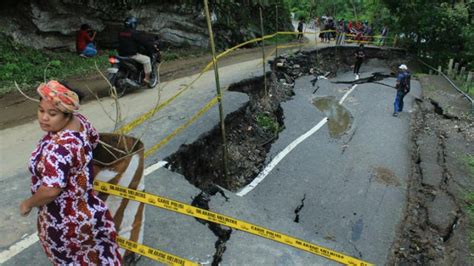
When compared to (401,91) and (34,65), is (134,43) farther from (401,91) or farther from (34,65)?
(401,91)

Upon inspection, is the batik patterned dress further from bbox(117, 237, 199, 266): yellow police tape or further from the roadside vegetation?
the roadside vegetation

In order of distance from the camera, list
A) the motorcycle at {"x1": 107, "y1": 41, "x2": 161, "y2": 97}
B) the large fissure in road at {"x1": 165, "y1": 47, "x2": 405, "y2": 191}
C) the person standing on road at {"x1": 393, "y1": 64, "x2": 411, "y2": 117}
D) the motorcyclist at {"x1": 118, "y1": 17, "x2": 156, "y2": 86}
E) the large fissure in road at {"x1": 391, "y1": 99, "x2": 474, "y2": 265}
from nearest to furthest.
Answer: the large fissure in road at {"x1": 391, "y1": 99, "x2": 474, "y2": 265}, the large fissure in road at {"x1": 165, "y1": 47, "x2": 405, "y2": 191}, the motorcycle at {"x1": 107, "y1": 41, "x2": 161, "y2": 97}, the motorcyclist at {"x1": 118, "y1": 17, "x2": 156, "y2": 86}, the person standing on road at {"x1": 393, "y1": 64, "x2": 411, "y2": 117}

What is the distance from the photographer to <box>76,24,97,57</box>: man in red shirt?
12852 millimetres

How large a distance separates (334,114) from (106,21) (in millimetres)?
8768

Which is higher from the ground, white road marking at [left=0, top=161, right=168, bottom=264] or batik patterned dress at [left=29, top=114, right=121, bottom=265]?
batik patterned dress at [left=29, top=114, right=121, bottom=265]

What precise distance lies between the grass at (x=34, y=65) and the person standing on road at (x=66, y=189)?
24.7 ft

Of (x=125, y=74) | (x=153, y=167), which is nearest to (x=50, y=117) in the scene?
(x=153, y=167)

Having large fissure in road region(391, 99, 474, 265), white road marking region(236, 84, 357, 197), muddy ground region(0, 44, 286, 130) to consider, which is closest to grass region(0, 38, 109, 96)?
muddy ground region(0, 44, 286, 130)

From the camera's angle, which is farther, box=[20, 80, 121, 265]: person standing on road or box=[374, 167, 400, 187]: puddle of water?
box=[374, 167, 400, 187]: puddle of water

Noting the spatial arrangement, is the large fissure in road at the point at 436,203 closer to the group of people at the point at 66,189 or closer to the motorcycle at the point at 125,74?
the group of people at the point at 66,189

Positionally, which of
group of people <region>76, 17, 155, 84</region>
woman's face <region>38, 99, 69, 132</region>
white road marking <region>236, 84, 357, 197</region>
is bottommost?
white road marking <region>236, 84, 357, 197</region>

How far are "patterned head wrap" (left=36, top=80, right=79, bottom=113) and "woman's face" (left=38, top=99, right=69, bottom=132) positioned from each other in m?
0.03

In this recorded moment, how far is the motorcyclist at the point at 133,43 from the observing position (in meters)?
9.23

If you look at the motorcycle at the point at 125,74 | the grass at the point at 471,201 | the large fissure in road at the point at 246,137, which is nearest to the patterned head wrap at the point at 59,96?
the large fissure in road at the point at 246,137
